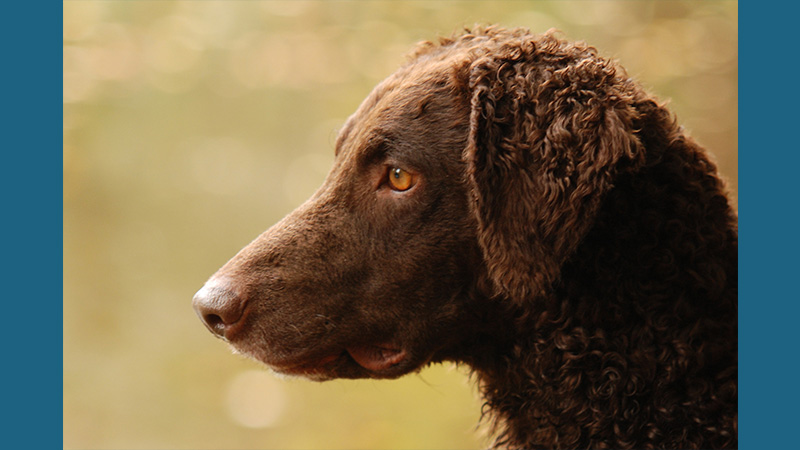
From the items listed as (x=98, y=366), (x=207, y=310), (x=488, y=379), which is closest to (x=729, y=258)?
(x=488, y=379)

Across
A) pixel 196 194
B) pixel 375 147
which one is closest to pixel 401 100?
pixel 375 147

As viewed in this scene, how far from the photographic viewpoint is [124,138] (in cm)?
623

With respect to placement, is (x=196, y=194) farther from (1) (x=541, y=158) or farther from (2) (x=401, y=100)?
(1) (x=541, y=158)

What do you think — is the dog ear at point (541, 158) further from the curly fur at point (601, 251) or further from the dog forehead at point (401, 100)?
the dog forehead at point (401, 100)

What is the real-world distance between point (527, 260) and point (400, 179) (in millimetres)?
498

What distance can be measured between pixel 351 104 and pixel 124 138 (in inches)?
87.4

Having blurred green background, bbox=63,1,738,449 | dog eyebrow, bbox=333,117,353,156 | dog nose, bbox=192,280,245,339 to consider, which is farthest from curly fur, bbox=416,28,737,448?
blurred green background, bbox=63,1,738,449

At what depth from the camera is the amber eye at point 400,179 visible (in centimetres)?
214

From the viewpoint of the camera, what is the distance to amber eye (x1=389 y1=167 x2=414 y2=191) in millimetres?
2145

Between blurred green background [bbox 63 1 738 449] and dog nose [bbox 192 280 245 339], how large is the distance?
3.48 meters

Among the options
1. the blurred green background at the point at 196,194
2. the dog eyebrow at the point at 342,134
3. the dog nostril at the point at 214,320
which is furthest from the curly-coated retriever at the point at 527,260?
the blurred green background at the point at 196,194

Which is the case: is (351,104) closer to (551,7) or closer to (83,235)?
(551,7)

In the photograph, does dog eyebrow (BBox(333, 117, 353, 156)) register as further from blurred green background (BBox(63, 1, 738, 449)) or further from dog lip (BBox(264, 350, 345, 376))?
blurred green background (BBox(63, 1, 738, 449))

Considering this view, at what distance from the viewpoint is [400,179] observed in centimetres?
215
